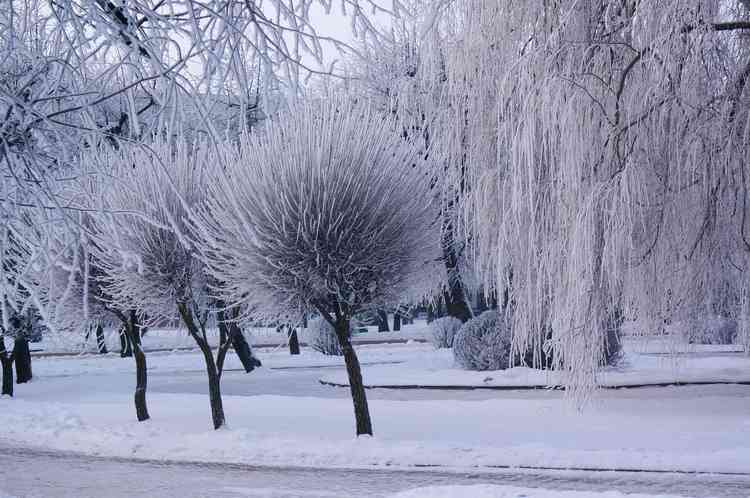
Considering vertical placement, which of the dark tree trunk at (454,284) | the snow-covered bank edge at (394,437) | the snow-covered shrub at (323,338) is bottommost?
the snow-covered bank edge at (394,437)

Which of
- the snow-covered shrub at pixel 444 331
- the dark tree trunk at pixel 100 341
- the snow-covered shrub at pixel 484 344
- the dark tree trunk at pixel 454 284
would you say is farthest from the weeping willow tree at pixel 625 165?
the snow-covered shrub at pixel 444 331

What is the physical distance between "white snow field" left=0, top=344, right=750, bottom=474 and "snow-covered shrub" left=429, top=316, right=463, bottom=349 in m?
9.74

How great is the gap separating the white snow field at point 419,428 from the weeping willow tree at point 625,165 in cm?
163

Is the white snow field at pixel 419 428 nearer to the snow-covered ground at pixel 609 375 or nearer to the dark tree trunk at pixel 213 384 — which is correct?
the dark tree trunk at pixel 213 384

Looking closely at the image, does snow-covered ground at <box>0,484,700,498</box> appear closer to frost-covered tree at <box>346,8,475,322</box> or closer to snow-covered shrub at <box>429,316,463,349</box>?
frost-covered tree at <box>346,8,475,322</box>

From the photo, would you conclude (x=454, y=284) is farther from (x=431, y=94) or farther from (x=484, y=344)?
(x=431, y=94)

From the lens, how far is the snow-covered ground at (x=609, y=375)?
1983 cm

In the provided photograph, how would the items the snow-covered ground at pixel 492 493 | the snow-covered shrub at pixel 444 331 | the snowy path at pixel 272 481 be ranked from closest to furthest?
1. the snow-covered ground at pixel 492 493
2. the snowy path at pixel 272 481
3. the snow-covered shrub at pixel 444 331

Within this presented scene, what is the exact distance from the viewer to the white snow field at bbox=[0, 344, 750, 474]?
505 inches

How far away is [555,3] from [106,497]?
28.5 feet

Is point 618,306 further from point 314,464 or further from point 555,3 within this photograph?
point 314,464

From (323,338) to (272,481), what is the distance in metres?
24.2

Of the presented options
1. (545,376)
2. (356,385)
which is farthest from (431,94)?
(545,376)

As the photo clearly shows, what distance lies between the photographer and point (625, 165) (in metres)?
9.56
